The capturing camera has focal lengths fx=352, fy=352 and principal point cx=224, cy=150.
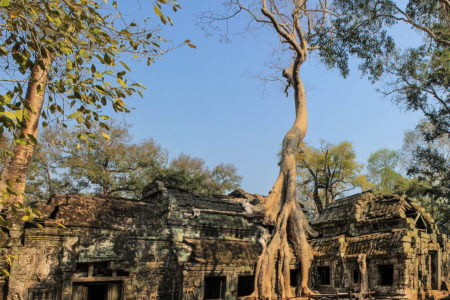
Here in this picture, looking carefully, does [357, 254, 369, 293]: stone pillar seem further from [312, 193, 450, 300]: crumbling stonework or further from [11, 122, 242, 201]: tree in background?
[11, 122, 242, 201]: tree in background

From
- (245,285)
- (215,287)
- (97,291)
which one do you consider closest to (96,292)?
(97,291)

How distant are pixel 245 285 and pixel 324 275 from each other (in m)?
3.82

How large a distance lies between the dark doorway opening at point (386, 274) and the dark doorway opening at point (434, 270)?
1938mm

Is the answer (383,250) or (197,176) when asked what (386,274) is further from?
(197,176)

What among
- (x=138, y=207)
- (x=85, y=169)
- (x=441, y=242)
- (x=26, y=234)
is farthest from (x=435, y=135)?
(x=85, y=169)

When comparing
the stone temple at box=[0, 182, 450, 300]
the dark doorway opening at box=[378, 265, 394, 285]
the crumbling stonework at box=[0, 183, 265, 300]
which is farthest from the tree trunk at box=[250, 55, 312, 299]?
the dark doorway opening at box=[378, 265, 394, 285]

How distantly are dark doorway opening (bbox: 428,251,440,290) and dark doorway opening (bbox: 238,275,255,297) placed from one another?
289 inches

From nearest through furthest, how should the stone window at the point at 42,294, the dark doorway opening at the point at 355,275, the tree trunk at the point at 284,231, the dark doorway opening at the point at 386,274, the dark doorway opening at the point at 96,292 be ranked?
the tree trunk at the point at 284,231, the stone window at the point at 42,294, the dark doorway opening at the point at 96,292, the dark doorway opening at the point at 386,274, the dark doorway opening at the point at 355,275

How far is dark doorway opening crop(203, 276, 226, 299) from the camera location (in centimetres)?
1284

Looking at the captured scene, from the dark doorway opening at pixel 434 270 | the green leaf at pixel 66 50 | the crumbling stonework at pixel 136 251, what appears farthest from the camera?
the dark doorway opening at pixel 434 270

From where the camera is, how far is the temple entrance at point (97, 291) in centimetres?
1089

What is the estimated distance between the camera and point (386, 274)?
555 inches

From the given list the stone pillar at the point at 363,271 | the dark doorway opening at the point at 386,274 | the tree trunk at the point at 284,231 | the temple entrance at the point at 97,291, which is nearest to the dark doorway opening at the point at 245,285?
the tree trunk at the point at 284,231

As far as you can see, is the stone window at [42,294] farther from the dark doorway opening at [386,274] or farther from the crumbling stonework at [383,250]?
the dark doorway opening at [386,274]
